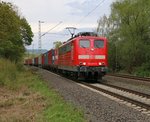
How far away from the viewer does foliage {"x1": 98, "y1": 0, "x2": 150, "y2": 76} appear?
169ft

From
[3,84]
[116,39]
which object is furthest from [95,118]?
[116,39]

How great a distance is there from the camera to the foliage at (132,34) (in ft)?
169

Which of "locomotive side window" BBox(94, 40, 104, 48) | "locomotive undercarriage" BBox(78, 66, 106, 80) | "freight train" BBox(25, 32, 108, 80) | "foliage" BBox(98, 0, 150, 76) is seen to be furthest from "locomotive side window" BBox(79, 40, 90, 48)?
"foliage" BBox(98, 0, 150, 76)

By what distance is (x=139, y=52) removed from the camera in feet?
171

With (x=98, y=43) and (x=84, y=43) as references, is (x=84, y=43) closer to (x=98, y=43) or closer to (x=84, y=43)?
(x=84, y=43)

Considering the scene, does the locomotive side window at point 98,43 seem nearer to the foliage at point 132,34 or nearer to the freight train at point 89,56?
the freight train at point 89,56

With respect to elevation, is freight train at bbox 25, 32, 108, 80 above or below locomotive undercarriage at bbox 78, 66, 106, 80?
above

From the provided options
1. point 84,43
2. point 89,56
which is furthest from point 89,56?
point 84,43

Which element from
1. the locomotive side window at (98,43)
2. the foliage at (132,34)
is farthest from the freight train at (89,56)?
the foliage at (132,34)

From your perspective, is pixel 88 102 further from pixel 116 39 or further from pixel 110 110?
pixel 116 39

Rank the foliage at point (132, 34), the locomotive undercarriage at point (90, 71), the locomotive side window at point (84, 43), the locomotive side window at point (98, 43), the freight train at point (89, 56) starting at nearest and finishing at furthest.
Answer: the locomotive undercarriage at point (90, 71) < the freight train at point (89, 56) < the locomotive side window at point (84, 43) < the locomotive side window at point (98, 43) < the foliage at point (132, 34)

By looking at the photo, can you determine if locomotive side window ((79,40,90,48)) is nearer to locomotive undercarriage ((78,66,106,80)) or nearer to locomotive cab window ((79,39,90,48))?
locomotive cab window ((79,39,90,48))

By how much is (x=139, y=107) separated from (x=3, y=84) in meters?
11.4

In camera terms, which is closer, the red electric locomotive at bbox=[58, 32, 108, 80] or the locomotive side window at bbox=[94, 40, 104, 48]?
the red electric locomotive at bbox=[58, 32, 108, 80]
